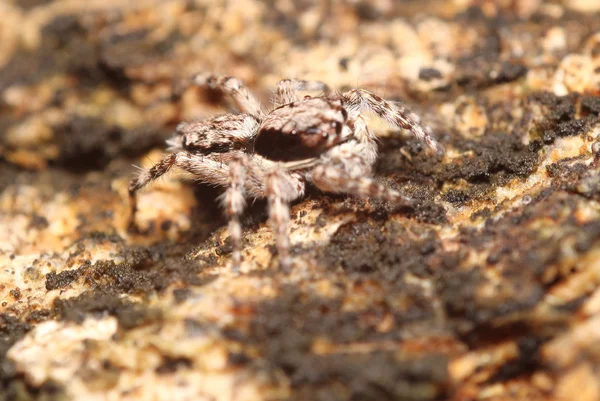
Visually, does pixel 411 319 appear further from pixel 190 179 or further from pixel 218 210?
pixel 190 179

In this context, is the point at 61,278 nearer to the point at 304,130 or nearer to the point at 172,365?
the point at 172,365

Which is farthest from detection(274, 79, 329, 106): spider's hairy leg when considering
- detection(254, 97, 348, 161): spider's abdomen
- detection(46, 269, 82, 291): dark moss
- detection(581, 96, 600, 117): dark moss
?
detection(46, 269, 82, 291): dark moss

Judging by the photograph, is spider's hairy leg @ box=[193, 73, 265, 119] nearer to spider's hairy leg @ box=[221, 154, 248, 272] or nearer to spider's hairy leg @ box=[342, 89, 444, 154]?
spider's hairy leg @ box=[342, 89, 444, 154]

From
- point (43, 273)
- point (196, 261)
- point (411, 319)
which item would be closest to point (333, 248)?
point (411, 319)

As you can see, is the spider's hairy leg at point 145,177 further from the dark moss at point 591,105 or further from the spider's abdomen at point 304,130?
the dark moss at point 591,105

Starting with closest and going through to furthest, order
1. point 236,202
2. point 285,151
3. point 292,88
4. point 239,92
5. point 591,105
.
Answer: point 236,202, point 591,105, point 285,151, point 292,88, point 239,92

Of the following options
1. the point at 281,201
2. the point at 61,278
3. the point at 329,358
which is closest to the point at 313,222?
the point at 281,201

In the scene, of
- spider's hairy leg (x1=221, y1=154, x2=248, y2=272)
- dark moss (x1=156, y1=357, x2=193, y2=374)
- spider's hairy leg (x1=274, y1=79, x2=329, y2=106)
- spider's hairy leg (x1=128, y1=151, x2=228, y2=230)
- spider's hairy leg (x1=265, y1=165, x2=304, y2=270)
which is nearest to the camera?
dark moss (x1=156, y1=357, x2=193, y2=374)

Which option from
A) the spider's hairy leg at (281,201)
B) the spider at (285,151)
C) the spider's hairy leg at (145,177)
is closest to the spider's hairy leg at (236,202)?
the spider at (285,151)
